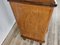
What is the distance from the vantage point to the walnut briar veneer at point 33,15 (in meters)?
1.16

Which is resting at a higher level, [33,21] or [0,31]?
[33,21]

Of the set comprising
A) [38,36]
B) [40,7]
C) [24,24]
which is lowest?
[38,36]

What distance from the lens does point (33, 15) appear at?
1.30m

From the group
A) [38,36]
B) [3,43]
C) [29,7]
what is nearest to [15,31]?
[3,43]

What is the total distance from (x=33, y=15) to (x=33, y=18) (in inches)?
1.9

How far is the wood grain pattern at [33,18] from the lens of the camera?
1220 mm

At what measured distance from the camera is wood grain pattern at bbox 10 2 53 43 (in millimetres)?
1220

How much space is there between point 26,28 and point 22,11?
298 mm

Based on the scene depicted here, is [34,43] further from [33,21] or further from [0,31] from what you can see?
[0,31]

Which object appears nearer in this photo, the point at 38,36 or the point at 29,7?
the point at 29,7

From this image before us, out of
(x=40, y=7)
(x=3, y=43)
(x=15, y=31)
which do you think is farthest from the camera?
(x=15, y=31)

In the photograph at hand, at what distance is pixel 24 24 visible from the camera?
1490mm

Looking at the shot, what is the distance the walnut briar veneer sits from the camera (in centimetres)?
116

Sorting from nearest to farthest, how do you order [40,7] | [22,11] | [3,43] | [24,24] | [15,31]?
1. [40,7]
2. [22,11]
3. [24,24]
4. [3,43]
5. [15,31]
